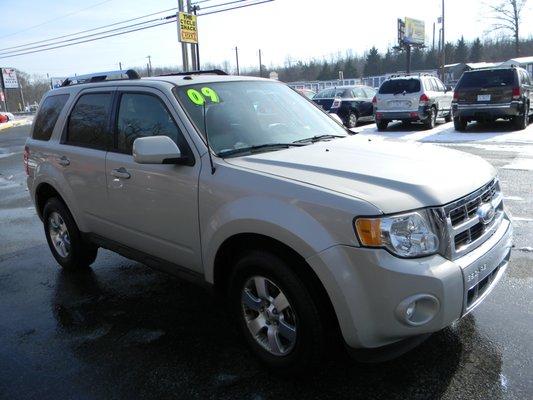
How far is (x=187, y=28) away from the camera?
22469 millimetres

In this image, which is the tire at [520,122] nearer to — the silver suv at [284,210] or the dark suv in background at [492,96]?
the dark suv in background at [492,96]

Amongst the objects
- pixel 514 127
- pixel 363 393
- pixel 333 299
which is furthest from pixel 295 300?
pixel 514 127

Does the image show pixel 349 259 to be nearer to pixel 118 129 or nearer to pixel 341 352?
pixel 341 352

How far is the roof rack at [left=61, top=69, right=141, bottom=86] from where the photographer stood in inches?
180

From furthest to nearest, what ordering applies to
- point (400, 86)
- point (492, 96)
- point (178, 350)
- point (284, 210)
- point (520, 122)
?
point (400, 86) → point (520, 122) → point (492, 96) → point (178, 350) → point (284, 210)

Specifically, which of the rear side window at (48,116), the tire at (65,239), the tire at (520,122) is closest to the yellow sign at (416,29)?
the tire at (520,122)

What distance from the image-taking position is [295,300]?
2.83 metres

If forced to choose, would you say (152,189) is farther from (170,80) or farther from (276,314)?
(276,314)

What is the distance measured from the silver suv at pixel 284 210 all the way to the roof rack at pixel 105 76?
3cm

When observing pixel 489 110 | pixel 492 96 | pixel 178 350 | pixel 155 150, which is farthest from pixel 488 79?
pixel 178 350

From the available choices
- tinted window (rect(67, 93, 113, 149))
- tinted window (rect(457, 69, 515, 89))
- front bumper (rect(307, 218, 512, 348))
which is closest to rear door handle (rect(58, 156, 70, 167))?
tinted window (rect(67, 93, 113, 149))

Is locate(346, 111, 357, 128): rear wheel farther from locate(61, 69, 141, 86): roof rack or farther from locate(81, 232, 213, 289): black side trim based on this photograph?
locate(81, 232, 213, 289): black side trim

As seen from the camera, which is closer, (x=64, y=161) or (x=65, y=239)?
(x=64, y=161)

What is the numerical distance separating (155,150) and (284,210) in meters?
1.02
